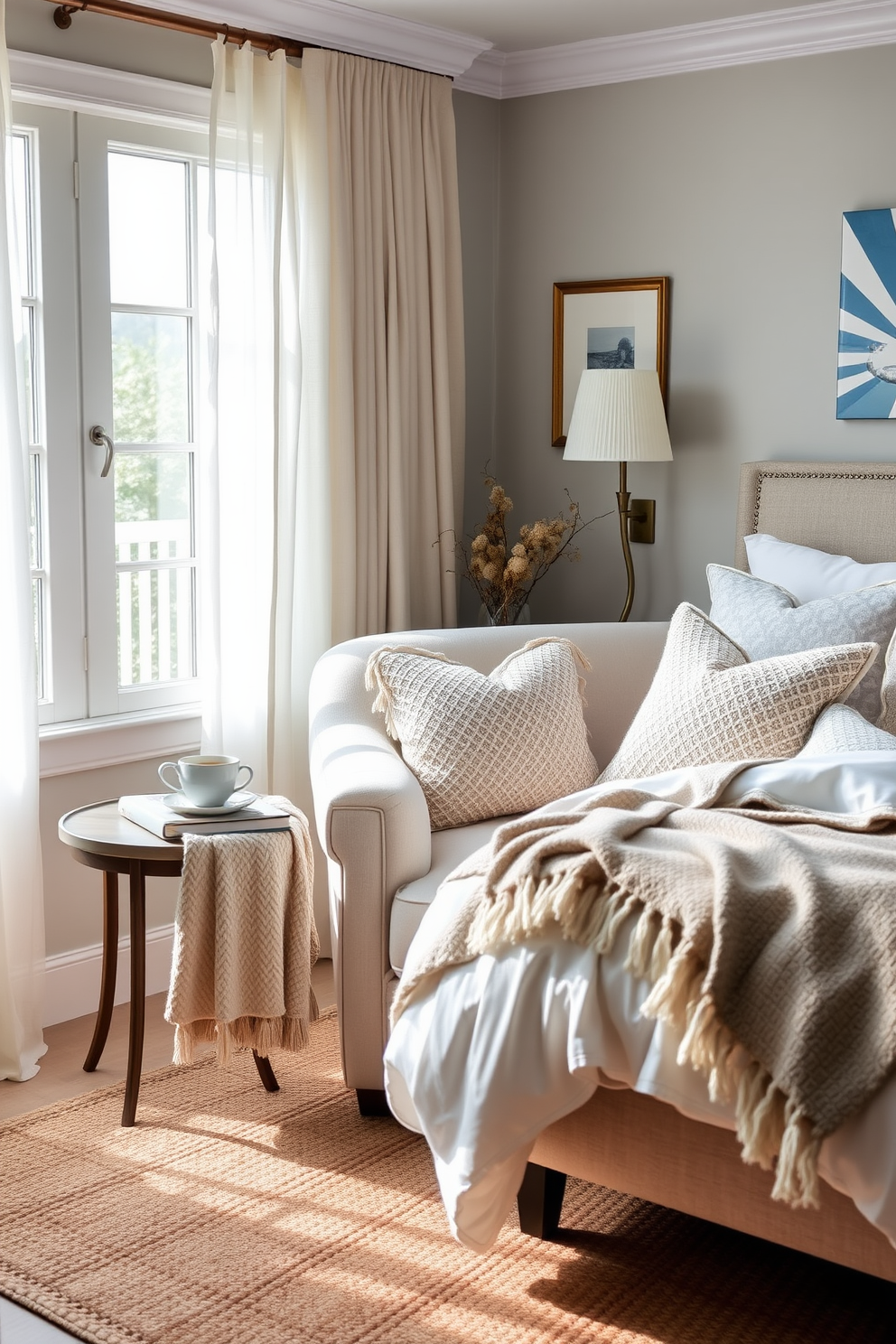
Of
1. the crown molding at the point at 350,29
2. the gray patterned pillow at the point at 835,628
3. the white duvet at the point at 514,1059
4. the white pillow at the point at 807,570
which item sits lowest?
the white duvet at the point at 514,1059

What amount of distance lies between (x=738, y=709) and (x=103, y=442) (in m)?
1.71

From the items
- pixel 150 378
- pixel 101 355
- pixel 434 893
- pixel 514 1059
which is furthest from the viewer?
pixel 150 378

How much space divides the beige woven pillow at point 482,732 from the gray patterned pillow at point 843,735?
1.76ft

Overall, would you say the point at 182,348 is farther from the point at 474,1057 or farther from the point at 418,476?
the point at 474,1057

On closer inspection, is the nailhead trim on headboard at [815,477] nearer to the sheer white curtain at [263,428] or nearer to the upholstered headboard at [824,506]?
the upholstered headboard at [824,506]

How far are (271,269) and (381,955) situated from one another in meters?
1.84

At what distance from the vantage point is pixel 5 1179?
2.58m

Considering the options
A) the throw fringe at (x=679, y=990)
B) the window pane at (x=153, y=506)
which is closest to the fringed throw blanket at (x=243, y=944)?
the throw fringe at (x=679, y=990)

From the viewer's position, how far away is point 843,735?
2.71m

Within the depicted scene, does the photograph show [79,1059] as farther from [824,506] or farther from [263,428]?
[824,506]

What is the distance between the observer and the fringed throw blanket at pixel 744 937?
1.79 meters

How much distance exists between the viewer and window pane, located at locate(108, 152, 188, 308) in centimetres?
344

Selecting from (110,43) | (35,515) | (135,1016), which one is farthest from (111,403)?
(135,1016)

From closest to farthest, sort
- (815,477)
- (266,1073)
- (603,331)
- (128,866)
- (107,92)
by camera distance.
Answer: (128,866) → (266,1073) → (107,92) → (815,477) → (603,331)
